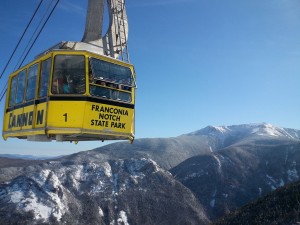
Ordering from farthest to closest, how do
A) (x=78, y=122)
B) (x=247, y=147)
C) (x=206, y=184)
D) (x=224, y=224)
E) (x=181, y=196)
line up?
(x=247, y=147), (x=206, y=184), (x=181, y=196), (x=224, y=224), (x=78, y=122)

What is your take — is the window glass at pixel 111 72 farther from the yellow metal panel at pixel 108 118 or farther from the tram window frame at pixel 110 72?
the yellow metal panel at pixel 108 118

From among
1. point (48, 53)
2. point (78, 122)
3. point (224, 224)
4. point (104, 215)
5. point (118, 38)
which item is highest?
point (118, 38)

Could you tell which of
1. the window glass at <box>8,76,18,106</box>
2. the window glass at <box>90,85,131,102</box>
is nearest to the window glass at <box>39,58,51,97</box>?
the window glass at <box>90,85,131,102</box>

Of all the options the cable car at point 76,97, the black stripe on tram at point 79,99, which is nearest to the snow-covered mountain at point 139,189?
the cable car at point 76,97

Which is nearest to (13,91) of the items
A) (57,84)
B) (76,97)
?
(57,84)

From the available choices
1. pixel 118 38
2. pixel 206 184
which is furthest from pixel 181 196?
pixel 118 38

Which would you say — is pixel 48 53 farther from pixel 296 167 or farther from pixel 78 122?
pixel 296 167

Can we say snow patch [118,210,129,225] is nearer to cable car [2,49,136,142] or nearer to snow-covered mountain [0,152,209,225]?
snow-covered mountain [0,152,209,225]
